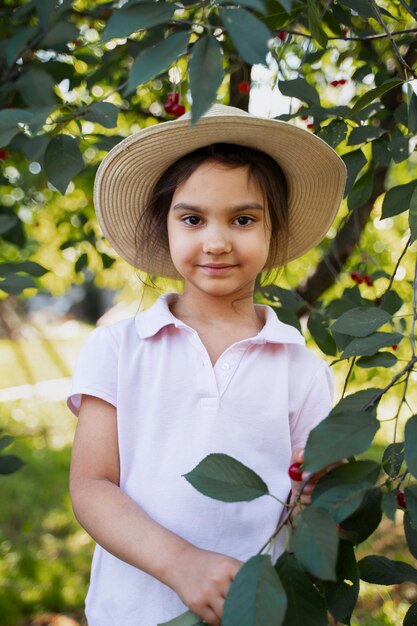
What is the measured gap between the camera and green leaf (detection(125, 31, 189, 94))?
82 cm

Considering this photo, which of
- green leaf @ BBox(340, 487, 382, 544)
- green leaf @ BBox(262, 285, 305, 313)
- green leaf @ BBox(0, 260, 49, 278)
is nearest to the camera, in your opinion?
green leaf @ BBox(340, 487, 382, 544)

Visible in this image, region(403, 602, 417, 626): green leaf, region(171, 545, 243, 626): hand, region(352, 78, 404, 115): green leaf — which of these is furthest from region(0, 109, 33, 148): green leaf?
region(403, 602, 417, 626): green leaf

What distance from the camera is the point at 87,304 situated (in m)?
19.8

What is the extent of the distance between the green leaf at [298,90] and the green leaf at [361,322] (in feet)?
1.94

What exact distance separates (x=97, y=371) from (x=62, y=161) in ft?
1.57

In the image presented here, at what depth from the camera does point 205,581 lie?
1088mm

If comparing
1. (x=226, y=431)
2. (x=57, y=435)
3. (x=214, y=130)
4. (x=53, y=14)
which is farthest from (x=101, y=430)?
(x=57, y=435)

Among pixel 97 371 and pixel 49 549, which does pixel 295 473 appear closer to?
pixel 97 371

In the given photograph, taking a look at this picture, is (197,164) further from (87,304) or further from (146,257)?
(87,304)

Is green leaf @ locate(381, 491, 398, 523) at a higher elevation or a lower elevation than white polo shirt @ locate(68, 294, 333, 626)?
higher

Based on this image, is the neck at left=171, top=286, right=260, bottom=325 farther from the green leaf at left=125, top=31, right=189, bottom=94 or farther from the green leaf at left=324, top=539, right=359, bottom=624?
the green leaf at left=125, top=31, right=189, bottom=94

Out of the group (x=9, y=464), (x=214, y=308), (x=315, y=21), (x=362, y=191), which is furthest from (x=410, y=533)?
(x=9, y=464)

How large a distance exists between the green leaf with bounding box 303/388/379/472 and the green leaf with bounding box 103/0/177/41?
0.56 meters

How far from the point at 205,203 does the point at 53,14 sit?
0.76 m
